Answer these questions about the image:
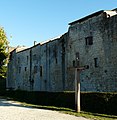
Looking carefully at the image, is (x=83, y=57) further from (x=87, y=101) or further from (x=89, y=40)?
(x=87, y=101)

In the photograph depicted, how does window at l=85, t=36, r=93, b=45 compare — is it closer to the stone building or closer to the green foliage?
the stone building

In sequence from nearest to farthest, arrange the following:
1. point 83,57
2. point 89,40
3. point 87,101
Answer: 1. point 87,101
2. point 89,40
3. point 83,57

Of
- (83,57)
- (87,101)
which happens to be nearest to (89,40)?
(83,57)

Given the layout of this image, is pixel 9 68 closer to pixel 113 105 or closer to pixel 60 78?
pixel 60 78

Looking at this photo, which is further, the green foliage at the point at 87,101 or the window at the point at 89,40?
the window at the point at 89,40

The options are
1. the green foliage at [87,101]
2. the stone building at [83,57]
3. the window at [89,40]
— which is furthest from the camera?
the window at [89,40]

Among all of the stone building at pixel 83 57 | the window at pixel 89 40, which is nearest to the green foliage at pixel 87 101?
the stone building at pixel 83 57

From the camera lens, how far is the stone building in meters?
28.8

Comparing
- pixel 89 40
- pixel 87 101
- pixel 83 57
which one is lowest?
pixel 87 101

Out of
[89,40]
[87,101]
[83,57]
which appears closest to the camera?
[87,101]

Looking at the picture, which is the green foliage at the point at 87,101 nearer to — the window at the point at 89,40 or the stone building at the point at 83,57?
the stone building at the point at 83,57

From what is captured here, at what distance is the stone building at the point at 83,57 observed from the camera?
28781 mm

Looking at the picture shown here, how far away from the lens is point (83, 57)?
3281cm

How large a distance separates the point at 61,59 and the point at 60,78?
2.56 metres
